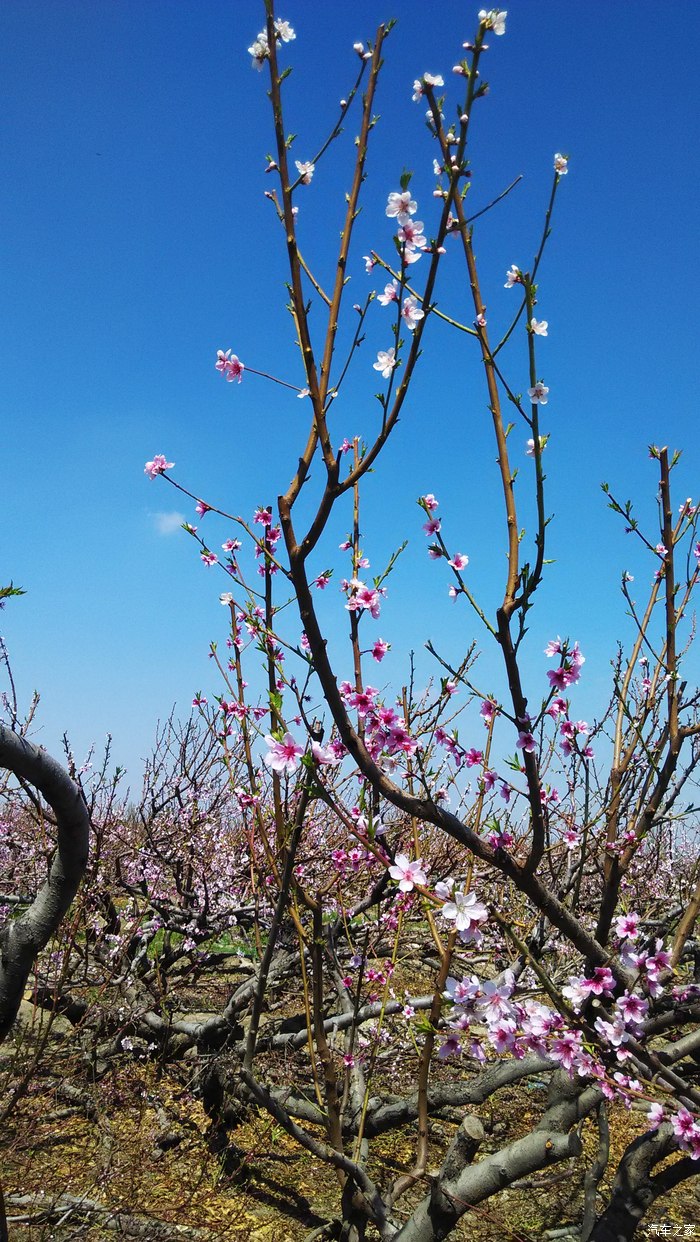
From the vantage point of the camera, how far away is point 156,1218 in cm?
394

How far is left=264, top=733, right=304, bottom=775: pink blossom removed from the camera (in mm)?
2430

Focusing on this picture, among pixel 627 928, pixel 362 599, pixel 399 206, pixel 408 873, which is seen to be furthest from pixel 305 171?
pixel 627 928

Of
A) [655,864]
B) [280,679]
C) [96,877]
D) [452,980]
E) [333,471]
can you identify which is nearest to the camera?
[333,471]

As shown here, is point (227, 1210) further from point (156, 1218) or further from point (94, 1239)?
point (94, 1239)

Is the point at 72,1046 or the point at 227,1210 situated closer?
the point at 227,1210

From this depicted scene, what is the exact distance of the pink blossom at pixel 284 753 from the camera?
7.97ft

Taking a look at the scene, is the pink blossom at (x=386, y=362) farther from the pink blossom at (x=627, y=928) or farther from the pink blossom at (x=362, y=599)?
the pink blossom at (x=627, y=928)

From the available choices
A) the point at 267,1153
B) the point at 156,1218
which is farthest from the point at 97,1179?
the point at 267,1153

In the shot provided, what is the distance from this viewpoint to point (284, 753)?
247 centimetres

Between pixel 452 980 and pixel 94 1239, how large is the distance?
2.75 m

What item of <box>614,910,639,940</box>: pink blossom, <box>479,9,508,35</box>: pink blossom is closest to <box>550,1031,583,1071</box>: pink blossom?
<box>614,910,639,940</box>: pink blossom

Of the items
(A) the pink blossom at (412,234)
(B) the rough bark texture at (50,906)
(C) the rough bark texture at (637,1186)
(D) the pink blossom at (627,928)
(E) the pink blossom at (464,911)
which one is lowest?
(C) the rough bark texture at (637,1186)

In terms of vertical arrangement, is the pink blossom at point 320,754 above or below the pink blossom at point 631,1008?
above

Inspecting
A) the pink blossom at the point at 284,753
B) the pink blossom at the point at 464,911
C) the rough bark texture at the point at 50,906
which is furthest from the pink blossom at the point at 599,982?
the rough bark texture at the point at 50,906
